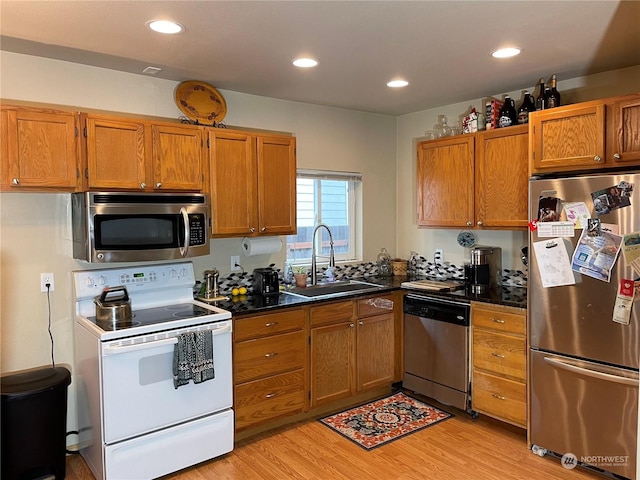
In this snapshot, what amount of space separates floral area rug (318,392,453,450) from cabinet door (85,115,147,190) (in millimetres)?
2141

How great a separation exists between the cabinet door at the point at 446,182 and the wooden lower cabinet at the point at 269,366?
4.71ft

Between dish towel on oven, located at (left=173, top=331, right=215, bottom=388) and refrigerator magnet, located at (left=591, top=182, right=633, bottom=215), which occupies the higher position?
refrigerator magnet, located at (left=591, top=182, right=633, bottom=215)

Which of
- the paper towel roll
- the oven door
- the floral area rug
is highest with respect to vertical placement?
the paper towel roll

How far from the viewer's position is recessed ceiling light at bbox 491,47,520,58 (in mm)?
2740

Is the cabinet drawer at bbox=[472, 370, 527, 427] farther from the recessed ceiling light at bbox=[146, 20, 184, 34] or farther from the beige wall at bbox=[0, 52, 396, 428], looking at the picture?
the recessed ceiling light at bbox=[146, 20, 184, 34]

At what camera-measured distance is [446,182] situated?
388 cm

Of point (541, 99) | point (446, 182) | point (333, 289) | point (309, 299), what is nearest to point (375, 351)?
point (333, 289)

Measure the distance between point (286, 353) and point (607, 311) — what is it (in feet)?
6.45

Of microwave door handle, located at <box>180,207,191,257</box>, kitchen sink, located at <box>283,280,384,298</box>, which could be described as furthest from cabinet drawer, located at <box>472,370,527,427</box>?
microwave door handle, located at <box>180,207,191,257</box>

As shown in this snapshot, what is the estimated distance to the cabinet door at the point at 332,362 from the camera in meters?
3.48

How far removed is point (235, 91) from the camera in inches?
143

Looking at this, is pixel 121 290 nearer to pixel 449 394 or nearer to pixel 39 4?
pixel 39 4

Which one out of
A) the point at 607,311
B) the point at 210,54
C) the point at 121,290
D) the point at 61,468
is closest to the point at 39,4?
the point at 210,54

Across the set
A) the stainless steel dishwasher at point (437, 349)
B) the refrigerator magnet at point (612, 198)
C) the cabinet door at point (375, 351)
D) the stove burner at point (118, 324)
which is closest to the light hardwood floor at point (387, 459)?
the stainless steel dishwasher at point (437, 349)
